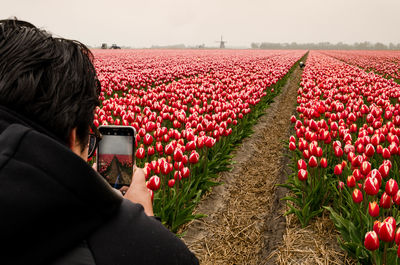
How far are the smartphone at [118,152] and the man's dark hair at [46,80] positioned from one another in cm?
65

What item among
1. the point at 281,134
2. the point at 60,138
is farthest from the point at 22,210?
the point at 281,134

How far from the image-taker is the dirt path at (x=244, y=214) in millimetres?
3133

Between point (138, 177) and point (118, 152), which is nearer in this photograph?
point (138, 177)

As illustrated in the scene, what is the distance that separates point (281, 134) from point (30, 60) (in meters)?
6.56

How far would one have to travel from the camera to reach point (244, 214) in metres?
3.81

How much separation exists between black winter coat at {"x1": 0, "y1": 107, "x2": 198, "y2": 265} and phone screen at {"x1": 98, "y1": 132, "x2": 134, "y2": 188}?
832 millimetres

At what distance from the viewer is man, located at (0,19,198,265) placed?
2.39ft

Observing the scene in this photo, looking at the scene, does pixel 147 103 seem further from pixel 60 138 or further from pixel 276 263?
pixel 60 138

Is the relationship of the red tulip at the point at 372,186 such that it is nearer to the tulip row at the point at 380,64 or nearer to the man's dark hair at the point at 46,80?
the man's dark hair at the point at 46,80

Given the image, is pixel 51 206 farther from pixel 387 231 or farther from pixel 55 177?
pixel 387 231

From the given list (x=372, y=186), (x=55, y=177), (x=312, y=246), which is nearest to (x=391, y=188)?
(x=372, y=186)

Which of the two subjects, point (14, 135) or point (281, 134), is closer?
point (14, 135)

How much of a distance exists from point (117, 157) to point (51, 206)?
103cm

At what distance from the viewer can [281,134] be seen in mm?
7043
